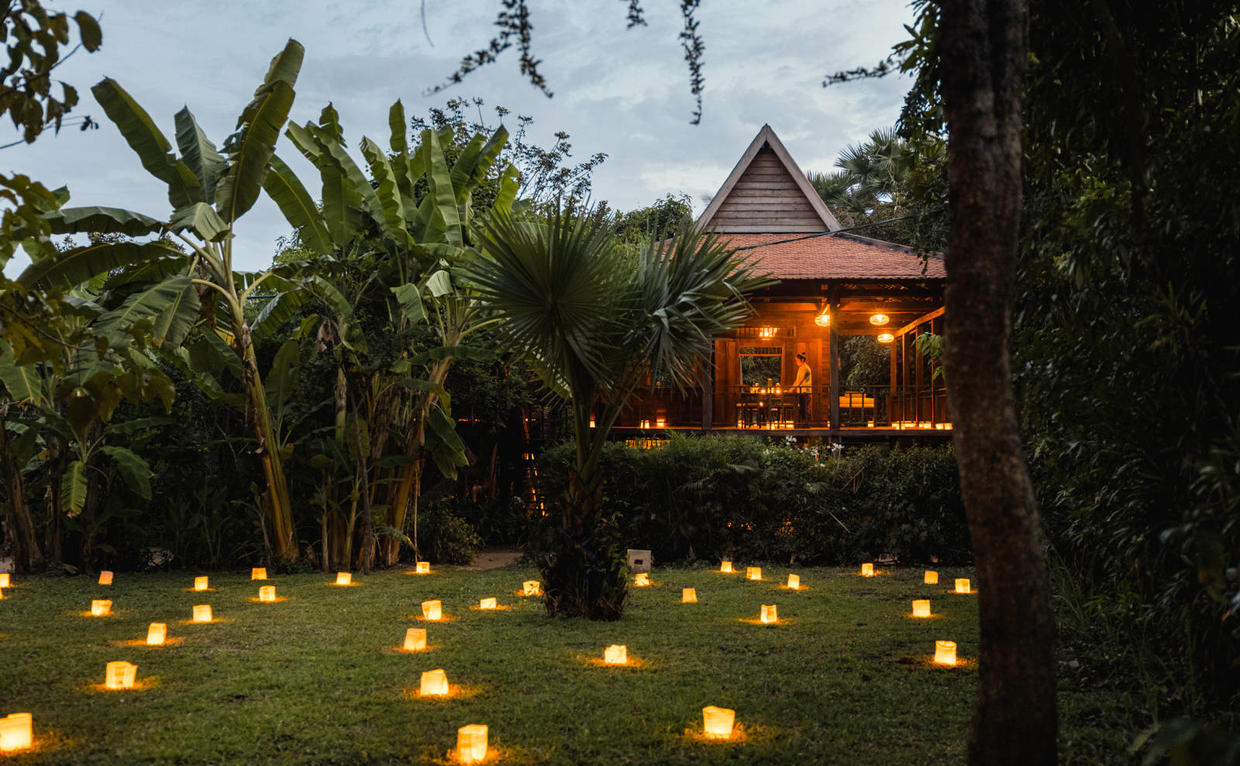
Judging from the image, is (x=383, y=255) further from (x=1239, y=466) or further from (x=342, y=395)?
(x=1239, y=466)

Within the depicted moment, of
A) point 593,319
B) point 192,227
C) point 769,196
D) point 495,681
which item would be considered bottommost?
point 495,681

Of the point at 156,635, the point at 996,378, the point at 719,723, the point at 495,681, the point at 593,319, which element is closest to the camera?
the point at 996,378

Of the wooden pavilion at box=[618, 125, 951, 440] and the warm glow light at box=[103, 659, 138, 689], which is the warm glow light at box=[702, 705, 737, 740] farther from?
the wooden pavilion at box=[618, 125, 951, 440]

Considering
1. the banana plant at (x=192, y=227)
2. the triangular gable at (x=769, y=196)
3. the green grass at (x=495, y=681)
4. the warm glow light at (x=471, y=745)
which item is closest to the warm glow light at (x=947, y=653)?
the green grass at (x=495, y=681)

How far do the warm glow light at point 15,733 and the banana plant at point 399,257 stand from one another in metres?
6.07

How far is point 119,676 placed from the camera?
5.07m

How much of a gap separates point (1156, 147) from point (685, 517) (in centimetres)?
784

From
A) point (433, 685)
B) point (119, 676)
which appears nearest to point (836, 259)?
point (433, 685)

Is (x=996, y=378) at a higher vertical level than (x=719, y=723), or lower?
higher

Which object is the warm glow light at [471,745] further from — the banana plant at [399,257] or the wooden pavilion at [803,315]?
the wooden pavilion at [803,315]

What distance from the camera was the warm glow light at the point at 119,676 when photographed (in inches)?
199

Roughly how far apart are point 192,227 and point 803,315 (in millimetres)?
14479

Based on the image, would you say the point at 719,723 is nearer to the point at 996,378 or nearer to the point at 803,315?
the point at 996,378

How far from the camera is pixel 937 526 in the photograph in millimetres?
10742
